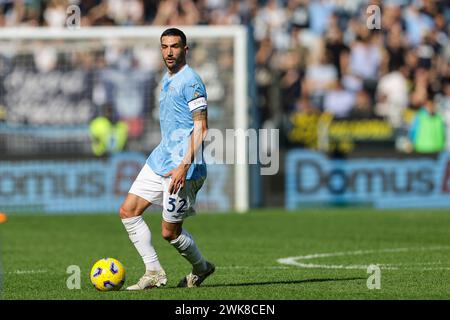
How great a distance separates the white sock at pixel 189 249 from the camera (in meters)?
10.3

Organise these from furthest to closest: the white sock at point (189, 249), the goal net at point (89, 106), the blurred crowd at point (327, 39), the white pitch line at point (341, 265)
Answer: the blurred crowd at point (327, 39), the goal net at point (89, 106), the white pitch line at point (341, 265), the white sock at point (189, 249)

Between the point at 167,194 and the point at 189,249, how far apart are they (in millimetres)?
565

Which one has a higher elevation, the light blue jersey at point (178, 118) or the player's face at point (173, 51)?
the player's face at point (173, 51)

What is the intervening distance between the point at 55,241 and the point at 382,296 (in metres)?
8.18

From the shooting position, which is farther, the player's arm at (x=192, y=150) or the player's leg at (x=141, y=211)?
the player's leg at (x=141, y=211)

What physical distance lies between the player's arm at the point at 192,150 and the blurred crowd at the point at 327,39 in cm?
1483

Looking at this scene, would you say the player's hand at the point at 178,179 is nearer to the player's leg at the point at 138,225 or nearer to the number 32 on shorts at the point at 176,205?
the number 32 on shorts at the point at 176,205

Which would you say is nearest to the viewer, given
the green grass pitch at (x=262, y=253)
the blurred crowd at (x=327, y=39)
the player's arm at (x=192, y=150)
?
the player's arm at (x=192, y=150)

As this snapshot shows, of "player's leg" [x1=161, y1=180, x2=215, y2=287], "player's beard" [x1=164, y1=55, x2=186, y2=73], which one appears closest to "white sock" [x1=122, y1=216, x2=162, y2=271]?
"player's leg" [x1=161, y1=180, x2=215, y2=287]

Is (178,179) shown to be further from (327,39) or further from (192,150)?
(327,39)

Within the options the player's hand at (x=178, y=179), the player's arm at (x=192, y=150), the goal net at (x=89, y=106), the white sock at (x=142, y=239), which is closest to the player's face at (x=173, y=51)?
the player's arm at (x=192, y=150)

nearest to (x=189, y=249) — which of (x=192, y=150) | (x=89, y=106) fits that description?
(x=192, y=150)

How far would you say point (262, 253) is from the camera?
14.5m
